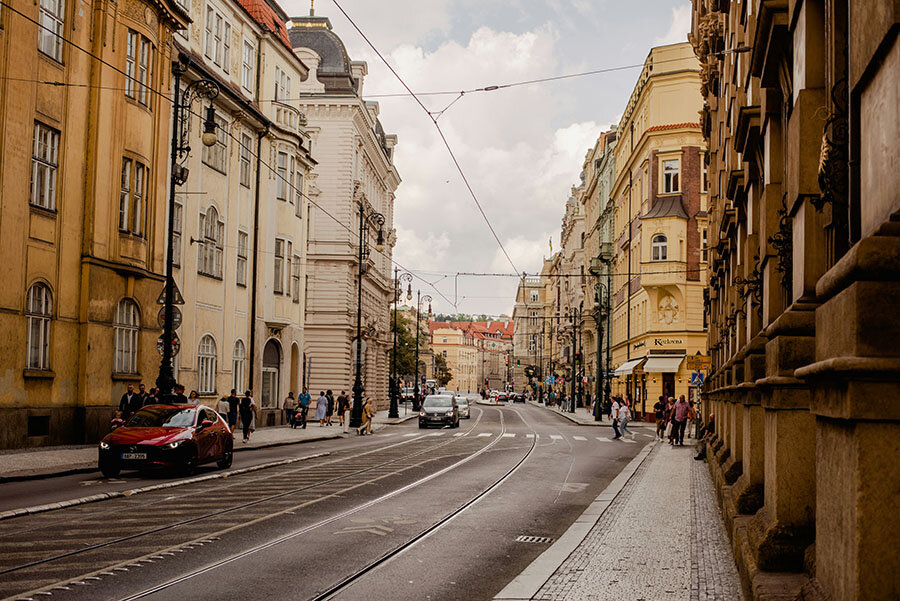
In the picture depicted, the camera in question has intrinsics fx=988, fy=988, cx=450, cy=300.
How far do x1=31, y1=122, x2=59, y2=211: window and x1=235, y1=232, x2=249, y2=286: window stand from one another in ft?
49.5

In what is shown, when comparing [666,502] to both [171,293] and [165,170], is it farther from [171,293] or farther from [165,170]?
[165,170]

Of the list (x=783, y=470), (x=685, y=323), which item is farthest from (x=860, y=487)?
(x=685, y=323)

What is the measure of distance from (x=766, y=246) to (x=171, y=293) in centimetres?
1751

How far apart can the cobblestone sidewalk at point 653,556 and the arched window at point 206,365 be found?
22.6 m

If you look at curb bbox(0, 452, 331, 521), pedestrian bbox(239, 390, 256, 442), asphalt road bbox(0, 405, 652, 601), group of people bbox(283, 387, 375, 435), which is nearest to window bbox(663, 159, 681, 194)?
group of people bbox(283, 387, 375, 435)

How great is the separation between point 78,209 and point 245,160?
15231mm

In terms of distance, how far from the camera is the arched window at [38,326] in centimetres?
2441

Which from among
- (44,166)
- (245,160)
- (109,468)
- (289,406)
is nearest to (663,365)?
(289,406)

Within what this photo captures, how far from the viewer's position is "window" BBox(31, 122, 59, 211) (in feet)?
80.8

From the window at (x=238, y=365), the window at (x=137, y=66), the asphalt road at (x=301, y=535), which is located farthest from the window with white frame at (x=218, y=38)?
the asphalt road at (x=301, y=535)

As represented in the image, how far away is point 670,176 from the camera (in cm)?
5697

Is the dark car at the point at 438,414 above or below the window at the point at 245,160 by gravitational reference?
below

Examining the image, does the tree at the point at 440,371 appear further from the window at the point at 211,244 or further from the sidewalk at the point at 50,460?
the sidewalk at the point at 50,460

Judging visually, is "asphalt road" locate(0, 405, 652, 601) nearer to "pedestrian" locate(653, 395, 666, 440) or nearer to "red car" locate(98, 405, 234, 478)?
"red car" locate(98, 405, 234, 478)
